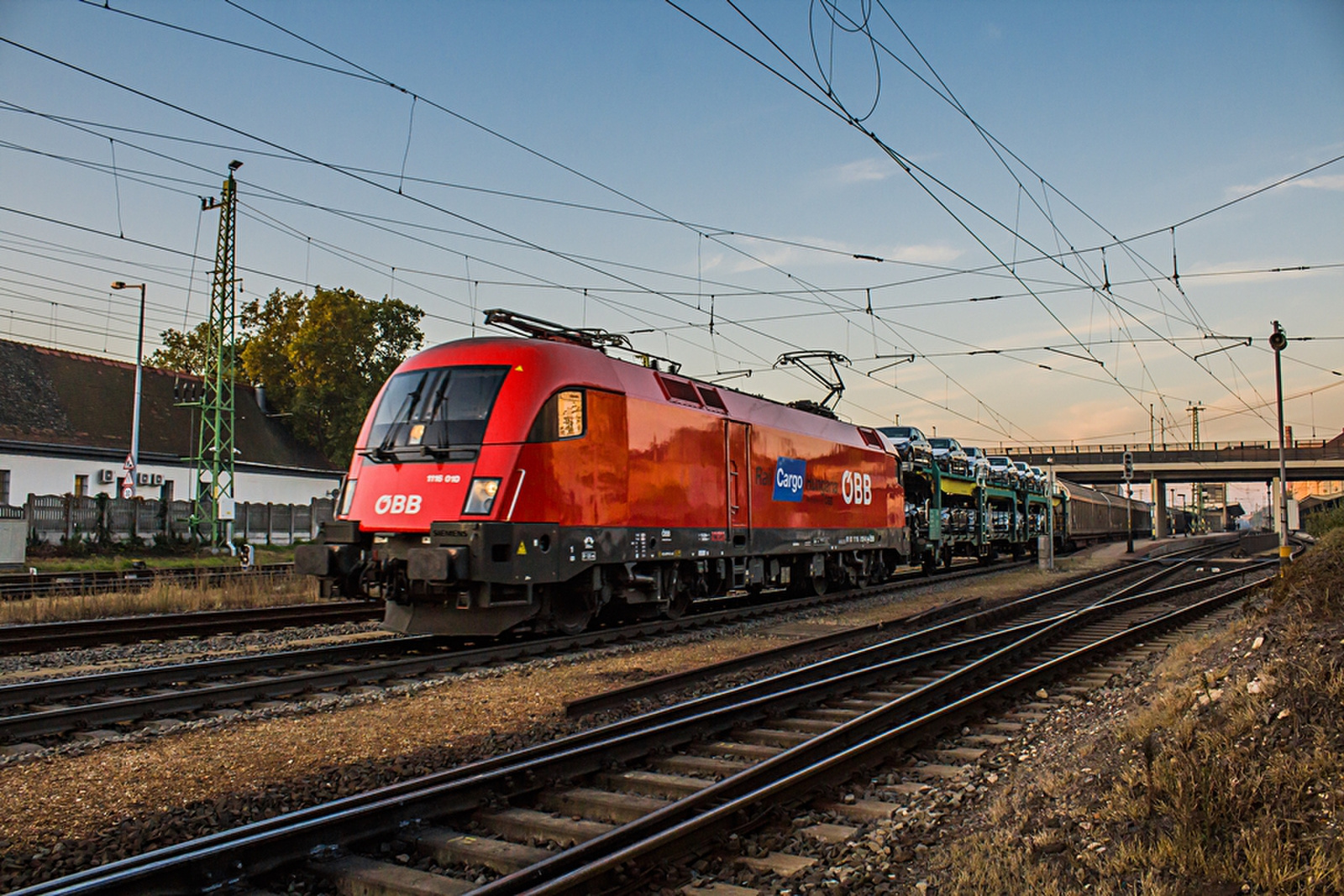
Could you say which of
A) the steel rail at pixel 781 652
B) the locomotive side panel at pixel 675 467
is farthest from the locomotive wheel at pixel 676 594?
the steel rail at pixel 781 652

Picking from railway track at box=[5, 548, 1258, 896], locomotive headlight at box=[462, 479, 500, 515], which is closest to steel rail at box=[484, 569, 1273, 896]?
railway track at box=[5, 548, 1258, 896]

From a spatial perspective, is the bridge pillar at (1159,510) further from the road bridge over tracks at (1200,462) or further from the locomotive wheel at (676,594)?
the locomotive wheel at (676,594)

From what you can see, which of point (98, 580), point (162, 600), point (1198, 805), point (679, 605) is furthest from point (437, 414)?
point (98, 580)

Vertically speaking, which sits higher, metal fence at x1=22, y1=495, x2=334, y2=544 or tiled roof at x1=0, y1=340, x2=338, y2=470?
tiled roof at x1=0, y1=340, x2=338, y2=470

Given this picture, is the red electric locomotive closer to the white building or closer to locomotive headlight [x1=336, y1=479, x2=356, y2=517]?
locomotive headlight [x1=336, y1=479, x2=356, y2=517]

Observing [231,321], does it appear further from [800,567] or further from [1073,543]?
[1073,543]

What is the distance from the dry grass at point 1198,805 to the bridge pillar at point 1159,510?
7229cm

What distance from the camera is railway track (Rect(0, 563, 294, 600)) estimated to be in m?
16.9

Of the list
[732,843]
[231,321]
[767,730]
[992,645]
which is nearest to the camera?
[732,843]

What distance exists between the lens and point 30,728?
7.16m

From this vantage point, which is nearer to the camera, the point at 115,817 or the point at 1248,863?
the point at 1248,863

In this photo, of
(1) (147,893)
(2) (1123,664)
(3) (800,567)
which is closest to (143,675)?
(1) (147,893)

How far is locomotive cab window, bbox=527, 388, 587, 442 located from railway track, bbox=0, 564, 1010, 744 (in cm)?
254

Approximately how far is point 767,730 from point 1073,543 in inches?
1846
